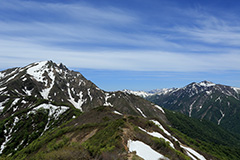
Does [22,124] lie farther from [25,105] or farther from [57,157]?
[57,157]

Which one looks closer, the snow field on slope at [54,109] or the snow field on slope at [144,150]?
the snow field on slope at [144,150]

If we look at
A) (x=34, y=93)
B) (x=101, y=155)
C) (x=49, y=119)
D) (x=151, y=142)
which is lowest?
(x=34, y=93)

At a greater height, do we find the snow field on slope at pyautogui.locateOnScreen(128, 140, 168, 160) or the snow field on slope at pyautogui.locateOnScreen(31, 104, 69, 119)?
the snow field on slope at pyautogui.locateOnScreen(128, 140, 168, 160)

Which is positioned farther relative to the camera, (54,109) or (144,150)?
(54,109)

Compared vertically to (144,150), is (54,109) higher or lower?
lower

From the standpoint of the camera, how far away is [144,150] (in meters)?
26.3

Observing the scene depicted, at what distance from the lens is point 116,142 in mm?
25859

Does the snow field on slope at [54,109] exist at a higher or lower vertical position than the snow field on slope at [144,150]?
lower

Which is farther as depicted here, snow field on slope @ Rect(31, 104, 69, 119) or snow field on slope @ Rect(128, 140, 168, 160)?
snow field on slope @ Rect(31, 104, 69, 119)

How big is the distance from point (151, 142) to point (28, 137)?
205 feet

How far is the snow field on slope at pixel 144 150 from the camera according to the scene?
24.5 meters

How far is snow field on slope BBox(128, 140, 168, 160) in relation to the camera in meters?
24.5

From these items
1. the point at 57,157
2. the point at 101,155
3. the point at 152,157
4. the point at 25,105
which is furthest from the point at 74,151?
the point at 25,105

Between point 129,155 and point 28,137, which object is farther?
point 28,137
